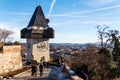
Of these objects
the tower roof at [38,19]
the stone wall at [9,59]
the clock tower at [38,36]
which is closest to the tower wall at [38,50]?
the clock tower at [38,36]

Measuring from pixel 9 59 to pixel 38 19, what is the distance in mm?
A: 24173

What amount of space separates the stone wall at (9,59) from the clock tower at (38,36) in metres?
17.0

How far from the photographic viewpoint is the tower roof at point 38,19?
51.7m

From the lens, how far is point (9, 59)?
28656mm

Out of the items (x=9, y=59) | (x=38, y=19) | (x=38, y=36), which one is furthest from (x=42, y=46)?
(x=9, y=59)

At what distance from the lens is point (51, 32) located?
50.3 m

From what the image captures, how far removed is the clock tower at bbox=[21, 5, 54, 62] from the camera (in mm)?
48469

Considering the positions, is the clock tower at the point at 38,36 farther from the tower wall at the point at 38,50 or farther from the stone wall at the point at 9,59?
the stone wall at the point at 9,59

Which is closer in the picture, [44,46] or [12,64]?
[12,64]

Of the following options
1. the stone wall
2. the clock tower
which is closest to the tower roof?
the clock tower

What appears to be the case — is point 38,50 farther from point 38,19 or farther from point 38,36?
point 38,19

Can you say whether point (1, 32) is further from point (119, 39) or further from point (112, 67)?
point (112, 67)

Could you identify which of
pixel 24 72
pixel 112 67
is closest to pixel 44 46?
pixel 112 67

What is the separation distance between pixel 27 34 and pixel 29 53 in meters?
3.80
